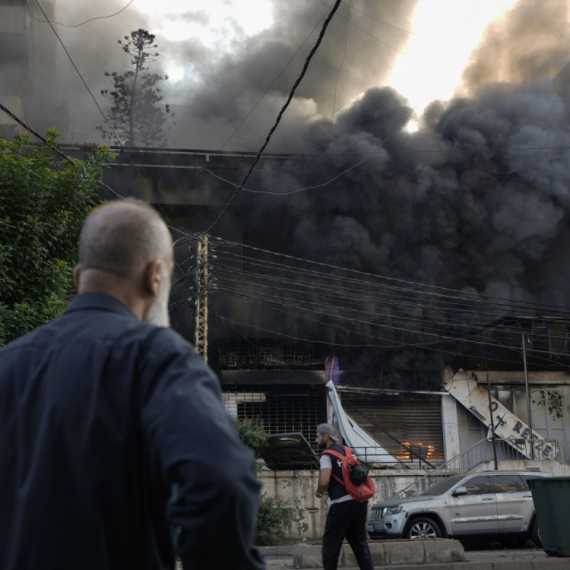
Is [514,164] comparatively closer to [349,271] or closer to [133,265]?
[349,271]

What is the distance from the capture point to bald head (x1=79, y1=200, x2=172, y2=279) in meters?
1.44

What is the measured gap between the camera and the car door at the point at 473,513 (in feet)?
36.9

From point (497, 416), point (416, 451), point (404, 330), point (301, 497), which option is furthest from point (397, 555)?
point (404, 330)

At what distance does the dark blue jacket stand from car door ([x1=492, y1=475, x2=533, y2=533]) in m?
11.3

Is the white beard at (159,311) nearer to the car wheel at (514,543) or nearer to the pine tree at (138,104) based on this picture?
the car wheel at (514,543)

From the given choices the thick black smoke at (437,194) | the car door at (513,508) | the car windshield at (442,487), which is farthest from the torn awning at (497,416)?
the car door at (513,508)

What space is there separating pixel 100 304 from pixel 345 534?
201 inches

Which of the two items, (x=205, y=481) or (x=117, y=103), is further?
(x=117, y=103)

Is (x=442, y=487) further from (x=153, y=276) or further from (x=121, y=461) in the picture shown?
(x=121, y=461)

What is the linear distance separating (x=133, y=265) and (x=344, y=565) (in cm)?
681

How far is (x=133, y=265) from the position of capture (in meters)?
1.45

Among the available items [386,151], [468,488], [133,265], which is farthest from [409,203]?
[133,265]

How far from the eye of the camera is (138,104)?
31766mm

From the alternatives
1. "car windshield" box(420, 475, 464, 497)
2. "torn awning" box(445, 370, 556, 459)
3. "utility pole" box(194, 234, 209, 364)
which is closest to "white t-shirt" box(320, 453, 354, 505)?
"car windshield" box(420, 475, 464, 497)
